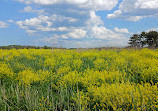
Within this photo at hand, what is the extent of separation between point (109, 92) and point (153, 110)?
3.35 feet

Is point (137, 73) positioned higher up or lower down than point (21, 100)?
higher up

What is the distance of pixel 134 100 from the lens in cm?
341

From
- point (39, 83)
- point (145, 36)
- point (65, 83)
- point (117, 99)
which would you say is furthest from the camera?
point (145, 36)

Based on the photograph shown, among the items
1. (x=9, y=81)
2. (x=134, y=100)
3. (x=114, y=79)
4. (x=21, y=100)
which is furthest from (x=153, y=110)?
(x=9, y=81)

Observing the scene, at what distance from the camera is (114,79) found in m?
5.05

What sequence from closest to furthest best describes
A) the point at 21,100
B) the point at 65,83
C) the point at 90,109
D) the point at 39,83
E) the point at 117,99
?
the point at 117,99
the point at 90,109
the point at 21,100
the point at 65,83
the point at 39,83

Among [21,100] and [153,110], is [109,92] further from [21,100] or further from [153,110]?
[21,100]

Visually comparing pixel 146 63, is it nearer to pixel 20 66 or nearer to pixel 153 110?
pixel 153 110

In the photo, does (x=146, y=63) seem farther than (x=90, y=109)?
Yes

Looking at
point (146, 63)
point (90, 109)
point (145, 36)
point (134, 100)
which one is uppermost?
point (145, 36)

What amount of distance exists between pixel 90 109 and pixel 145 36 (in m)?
32.5

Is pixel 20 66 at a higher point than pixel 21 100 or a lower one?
higher

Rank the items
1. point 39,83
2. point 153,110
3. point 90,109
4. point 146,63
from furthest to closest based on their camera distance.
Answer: point 146,63 < point 39,83 < point 90,109 < point 153,110

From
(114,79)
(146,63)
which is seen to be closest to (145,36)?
(146,63)
